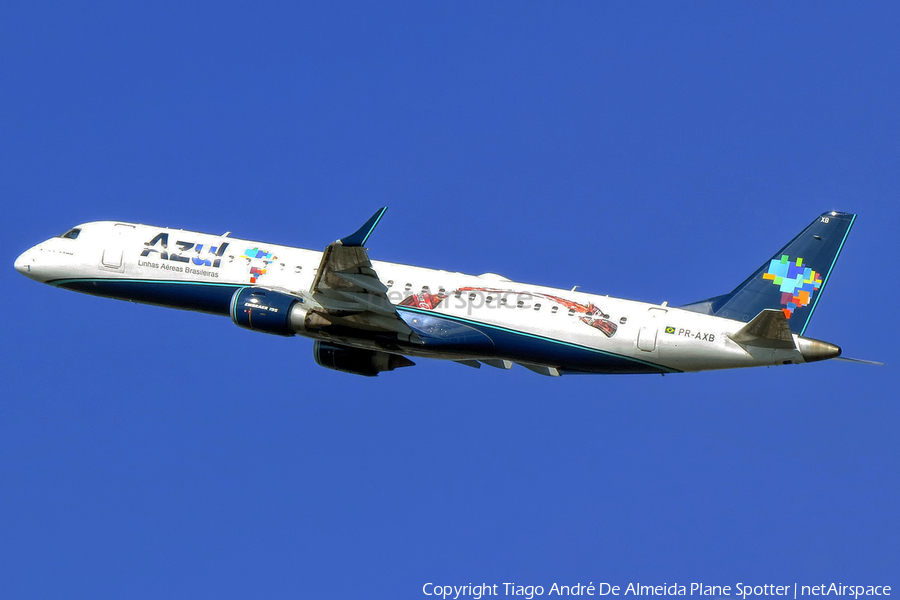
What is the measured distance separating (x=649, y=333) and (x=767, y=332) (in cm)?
390

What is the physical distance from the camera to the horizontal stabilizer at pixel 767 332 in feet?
120

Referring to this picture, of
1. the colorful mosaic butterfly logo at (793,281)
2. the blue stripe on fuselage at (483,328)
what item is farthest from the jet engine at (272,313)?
the colorful mosaic butterfly logo at (793,281)

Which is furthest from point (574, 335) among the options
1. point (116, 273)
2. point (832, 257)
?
point (116, 273)

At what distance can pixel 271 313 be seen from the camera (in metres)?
40.1

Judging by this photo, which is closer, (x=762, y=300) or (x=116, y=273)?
(x=762, y=300)

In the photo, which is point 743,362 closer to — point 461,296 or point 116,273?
point 461,296

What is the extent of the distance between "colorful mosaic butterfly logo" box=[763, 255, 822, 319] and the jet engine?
1586 cm

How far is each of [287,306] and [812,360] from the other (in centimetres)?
1735

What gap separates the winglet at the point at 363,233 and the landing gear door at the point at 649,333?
32.1ft

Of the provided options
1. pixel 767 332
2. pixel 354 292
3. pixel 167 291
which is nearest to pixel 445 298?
pixel 354 292

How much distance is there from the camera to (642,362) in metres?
39.1

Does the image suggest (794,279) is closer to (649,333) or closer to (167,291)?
(649,333)

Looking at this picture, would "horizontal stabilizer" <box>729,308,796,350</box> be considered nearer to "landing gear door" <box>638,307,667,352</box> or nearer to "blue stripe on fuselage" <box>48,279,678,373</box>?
"landing gear door" <box>638,307,667,352</box>

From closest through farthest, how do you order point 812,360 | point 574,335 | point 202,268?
1. point 812,360
2. point 574,335
3. point 202,268
